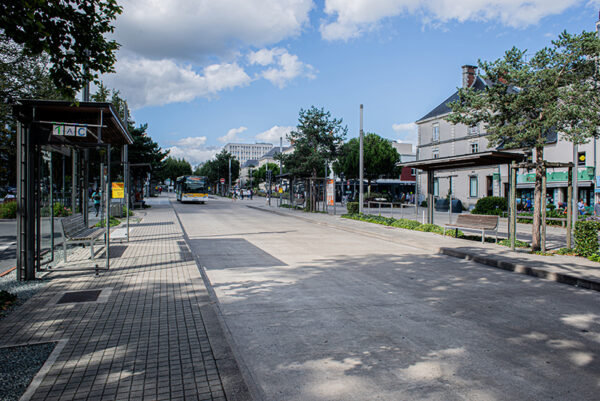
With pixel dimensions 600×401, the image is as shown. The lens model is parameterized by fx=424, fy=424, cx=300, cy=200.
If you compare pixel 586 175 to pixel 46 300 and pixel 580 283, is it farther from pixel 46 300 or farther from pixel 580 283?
pixel 46 300

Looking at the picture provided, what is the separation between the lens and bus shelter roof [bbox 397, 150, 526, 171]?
39.5ft

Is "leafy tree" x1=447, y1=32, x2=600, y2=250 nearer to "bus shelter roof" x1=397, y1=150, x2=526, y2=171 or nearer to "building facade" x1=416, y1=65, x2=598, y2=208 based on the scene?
"bus shelter roof" x1=397, y1=150, x2=526, y2=171

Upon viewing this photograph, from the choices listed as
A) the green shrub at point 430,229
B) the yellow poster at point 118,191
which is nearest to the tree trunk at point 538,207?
the green shrub at point 430,229

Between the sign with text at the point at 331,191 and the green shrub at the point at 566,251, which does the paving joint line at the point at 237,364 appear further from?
the sign with text at the point at 331,191

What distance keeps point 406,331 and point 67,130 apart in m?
6.14

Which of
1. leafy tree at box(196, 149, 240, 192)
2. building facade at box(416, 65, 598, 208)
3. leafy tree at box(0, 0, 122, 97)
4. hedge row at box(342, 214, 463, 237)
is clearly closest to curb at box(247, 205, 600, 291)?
hedge row at box(342, 214, 463, 237)

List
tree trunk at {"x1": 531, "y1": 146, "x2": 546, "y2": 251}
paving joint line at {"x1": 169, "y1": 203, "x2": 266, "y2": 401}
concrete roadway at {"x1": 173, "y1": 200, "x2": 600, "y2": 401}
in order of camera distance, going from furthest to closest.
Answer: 1. tree trunk at {"x1": 531, "y1": 146, "x2": 546, "y2": 251}
2. concrete roadway at {"x1": 173, "y1": 200, "x2": 600, "y2": 401}
3. paving joint line at {"x1": 169, "y1": 203, "x2": 266, "y2": 401}

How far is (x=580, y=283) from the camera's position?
24.5ft

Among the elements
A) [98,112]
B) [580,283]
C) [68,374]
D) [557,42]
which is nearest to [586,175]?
[557,42]

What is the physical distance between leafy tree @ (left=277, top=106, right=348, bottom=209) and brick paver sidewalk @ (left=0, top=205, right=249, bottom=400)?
22717 mm

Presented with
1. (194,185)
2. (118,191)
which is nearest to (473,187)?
(194,185)

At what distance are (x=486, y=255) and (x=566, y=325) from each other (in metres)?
5.10

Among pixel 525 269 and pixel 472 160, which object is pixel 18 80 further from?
pixel 525 269

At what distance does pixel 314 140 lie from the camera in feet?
97.2
